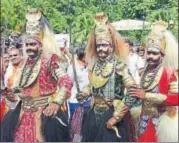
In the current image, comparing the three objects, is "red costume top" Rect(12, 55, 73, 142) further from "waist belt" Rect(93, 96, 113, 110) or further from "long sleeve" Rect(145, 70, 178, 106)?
"long sleeve" Rect(145, 70, 178, 106)

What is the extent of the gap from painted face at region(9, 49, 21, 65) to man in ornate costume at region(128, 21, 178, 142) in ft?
3.74

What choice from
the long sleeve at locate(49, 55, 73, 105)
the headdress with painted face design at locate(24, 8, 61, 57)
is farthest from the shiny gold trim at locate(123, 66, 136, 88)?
the headdress with painted face design at locate(24, 8, 61, 57)

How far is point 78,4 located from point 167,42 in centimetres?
91

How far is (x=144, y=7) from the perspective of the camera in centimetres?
679

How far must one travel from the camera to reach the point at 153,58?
670cm

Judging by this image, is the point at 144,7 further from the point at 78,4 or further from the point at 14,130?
the point at 14,130

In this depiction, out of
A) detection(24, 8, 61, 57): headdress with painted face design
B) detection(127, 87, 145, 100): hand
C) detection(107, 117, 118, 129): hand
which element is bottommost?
detection(107, 117, 118, 129): hand

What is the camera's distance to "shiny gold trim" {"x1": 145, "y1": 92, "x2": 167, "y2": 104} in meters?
6.62

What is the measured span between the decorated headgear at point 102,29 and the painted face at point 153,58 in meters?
0.39

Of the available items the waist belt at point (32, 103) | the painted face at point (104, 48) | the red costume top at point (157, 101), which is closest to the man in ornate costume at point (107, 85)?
the painted face at point (104, 48)

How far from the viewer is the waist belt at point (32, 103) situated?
7012 mm

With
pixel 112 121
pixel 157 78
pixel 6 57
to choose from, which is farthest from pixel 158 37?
pixel 6 57

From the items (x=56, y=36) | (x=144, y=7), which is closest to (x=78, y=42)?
(x=56, y=36)

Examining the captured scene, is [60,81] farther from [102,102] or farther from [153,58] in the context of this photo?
[153,58]
